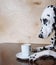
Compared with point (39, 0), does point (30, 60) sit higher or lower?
lower

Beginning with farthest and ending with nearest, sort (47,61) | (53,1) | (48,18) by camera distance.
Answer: (53,1)
(48,18)
(47,61)

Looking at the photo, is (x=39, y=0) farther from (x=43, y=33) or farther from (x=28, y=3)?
(x=43, y=33)

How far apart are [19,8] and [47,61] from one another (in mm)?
1041

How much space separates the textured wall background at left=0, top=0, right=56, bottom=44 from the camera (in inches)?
74.0

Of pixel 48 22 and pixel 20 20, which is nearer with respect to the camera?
pixel 48 22

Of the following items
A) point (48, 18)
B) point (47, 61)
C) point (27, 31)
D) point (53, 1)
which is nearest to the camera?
point (47, 61)

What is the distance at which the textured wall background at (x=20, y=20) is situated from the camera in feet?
6.17

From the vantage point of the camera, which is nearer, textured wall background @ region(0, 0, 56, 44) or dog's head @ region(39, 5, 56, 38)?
dog's head @ region(39, 5, 56, 38)

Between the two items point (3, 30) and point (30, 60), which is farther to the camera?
point (3, 30)

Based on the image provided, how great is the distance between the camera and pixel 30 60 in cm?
104

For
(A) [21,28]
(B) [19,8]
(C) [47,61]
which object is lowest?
(C) [47,61]

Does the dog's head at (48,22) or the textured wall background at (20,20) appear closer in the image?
the dog's head at (48,22)

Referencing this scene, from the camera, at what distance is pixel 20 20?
1.94 m

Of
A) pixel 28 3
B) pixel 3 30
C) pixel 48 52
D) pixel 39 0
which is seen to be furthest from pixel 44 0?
pixel 48 52
